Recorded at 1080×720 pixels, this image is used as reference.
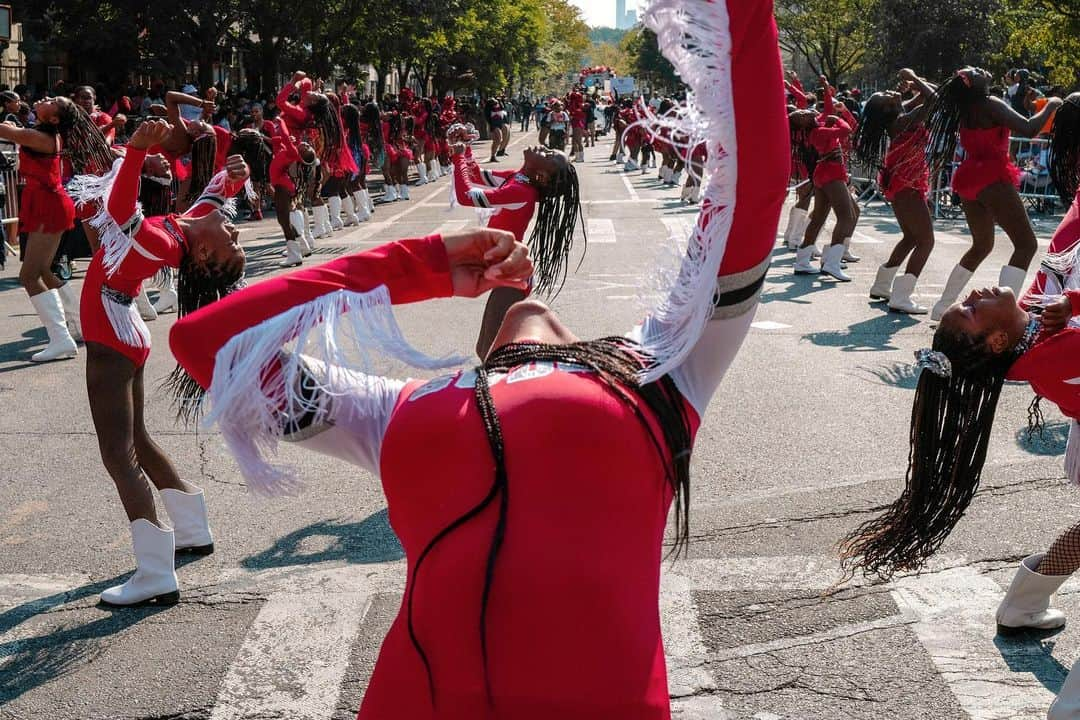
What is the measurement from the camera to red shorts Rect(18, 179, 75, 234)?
31.0ft

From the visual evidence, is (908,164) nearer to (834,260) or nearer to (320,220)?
(834,260)

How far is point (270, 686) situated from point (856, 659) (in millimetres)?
1957

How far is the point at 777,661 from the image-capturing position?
4.01 metres

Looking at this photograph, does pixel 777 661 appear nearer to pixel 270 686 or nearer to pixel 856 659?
pixel 856 659

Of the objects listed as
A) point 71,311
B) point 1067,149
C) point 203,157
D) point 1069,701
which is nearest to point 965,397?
point 1069,701

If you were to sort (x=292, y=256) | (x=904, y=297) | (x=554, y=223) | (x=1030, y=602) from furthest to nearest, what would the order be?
(x=292, y=256) → (x=904, y=297) → (x=554, y=223) → (x=1030, y=602)

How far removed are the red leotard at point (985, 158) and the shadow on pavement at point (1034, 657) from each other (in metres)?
Answer: 5.75

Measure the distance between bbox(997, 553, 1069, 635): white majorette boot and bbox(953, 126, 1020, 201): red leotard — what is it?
5.69m

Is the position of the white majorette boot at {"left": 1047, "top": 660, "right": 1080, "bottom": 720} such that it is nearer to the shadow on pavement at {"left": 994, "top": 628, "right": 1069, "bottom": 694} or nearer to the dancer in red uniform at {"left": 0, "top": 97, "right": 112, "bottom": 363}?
the shadow on pavement at {"left": 994, "top": 628, "right": 1069, "bottom": 694}

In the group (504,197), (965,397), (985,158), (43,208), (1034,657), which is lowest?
(1034,657)

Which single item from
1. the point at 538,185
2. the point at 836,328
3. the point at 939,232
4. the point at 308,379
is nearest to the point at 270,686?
the point at 308,379

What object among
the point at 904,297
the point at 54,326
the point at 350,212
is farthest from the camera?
the point at 350,212

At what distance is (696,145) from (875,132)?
31.5 ft

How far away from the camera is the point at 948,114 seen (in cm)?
920
